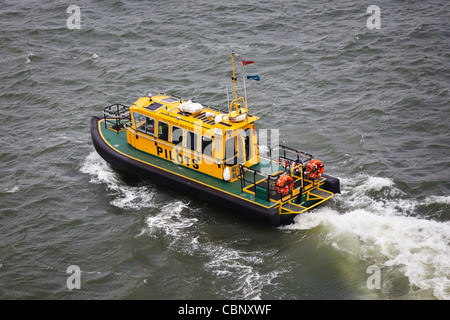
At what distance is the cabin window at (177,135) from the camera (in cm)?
1792

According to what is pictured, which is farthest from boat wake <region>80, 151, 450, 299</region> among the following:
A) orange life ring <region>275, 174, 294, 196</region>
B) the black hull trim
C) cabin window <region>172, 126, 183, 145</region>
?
cabin window <region>172, 126, 183, 145</region>

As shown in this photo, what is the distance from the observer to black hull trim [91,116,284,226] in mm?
16031

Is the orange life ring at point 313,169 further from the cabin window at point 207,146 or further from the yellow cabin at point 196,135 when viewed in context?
the cabin window at point 207,146

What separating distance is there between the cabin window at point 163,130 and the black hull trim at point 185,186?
0.99 m

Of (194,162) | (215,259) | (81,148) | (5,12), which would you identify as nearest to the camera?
(215,259)

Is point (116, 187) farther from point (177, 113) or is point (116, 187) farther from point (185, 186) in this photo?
point (177, 113)

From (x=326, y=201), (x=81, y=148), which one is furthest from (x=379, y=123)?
(x=81, y=148)

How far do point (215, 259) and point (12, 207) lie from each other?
23.0ft

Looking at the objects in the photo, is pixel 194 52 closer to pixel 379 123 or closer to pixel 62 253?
pixel 379 123

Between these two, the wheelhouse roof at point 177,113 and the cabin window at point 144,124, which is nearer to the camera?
the wheelhouse roof at point 177,113

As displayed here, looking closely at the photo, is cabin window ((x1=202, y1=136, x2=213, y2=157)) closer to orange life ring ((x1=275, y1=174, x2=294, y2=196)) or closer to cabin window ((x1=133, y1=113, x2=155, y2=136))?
cabin window ((x1=133, y1=113, x2=155, y2=136))

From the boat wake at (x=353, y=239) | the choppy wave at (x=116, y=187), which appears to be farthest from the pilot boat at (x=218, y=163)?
the boat wake at (x=353, y=239)

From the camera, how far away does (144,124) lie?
18.8 meters
